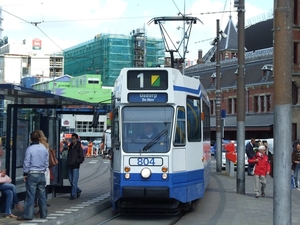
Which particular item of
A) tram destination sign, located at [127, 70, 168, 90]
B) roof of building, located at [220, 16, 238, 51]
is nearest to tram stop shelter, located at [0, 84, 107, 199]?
tram destination sign, located at [127, 70, 168, 90]

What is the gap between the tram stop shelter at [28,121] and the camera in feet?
44.7

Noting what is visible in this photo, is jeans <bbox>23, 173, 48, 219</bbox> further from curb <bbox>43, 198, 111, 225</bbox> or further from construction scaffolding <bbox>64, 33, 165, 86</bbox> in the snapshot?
construction scaffolding <bbox>64, 33, 165, 86</bbox>

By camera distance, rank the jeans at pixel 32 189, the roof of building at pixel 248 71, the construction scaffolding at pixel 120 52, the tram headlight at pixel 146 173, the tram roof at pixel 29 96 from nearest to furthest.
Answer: the tram roof at pixel 29 96 → the jeans at pixel 32 189 → the tram headlight at pixel 146 173 → the roof of building at pixel 248 71 → the construction scaffolding at pixel 120 52

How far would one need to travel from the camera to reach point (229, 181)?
84.5 feet

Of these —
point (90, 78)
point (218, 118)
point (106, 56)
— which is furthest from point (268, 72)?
point (218, 118)

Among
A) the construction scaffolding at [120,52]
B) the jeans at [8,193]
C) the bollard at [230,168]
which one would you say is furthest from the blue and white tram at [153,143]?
the construction scaffolding at [120,52]

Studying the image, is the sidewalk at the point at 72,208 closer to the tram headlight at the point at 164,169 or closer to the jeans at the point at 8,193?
the jeans at the point at 8,193

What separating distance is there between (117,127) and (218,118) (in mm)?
18979

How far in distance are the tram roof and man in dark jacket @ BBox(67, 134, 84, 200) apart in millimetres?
1150

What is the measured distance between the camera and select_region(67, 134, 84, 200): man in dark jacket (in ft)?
53.0

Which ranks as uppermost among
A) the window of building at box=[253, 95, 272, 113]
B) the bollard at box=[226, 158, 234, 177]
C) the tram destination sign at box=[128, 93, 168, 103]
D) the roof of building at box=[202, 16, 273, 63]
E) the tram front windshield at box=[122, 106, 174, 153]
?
the roof of building at box=[202, 16, 273, 63]

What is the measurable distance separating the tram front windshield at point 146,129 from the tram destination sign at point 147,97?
18cm

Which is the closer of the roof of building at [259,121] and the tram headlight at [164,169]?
the tram headlight at [164,169]

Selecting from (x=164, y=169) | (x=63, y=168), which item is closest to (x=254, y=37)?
(x=63, y=168)
